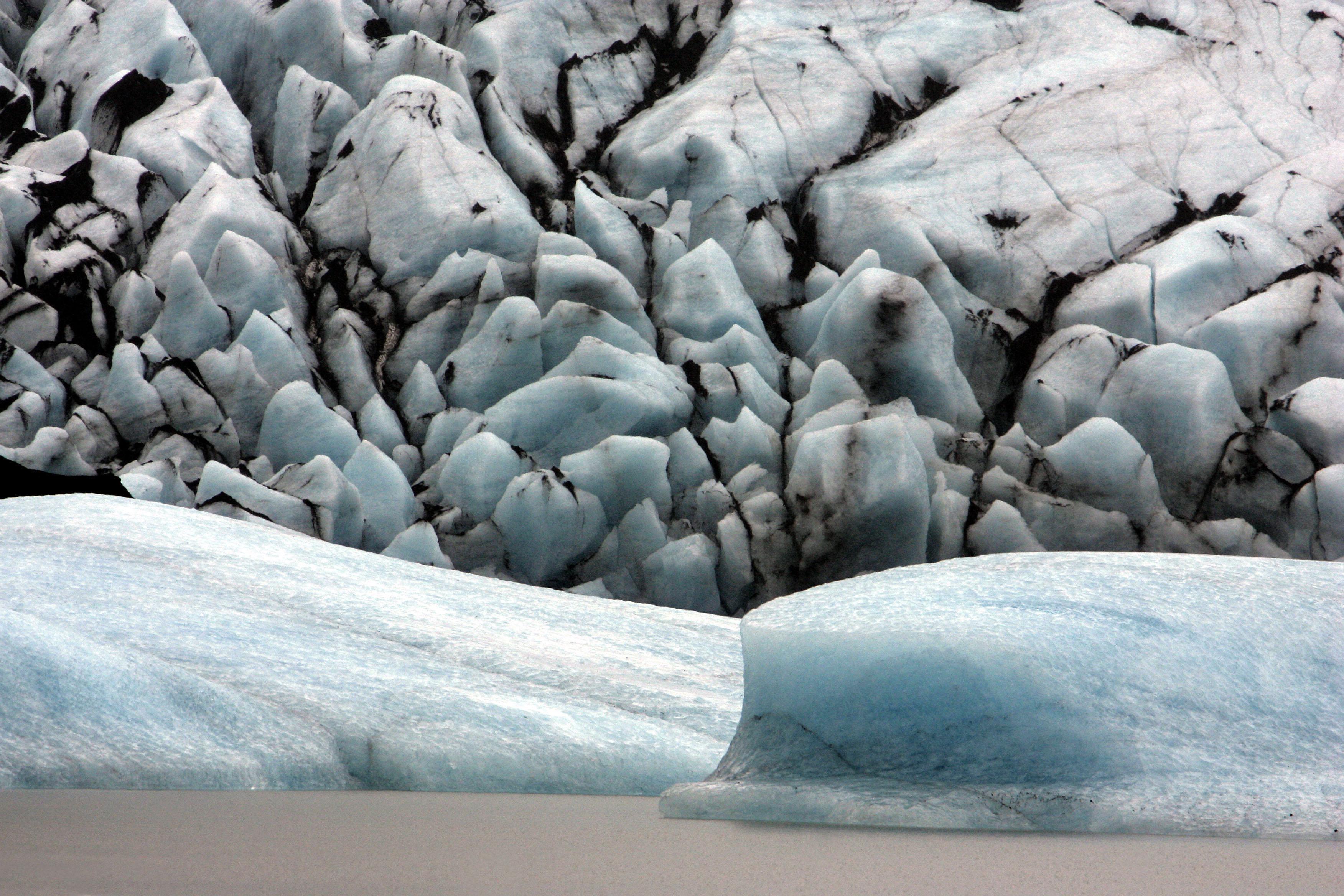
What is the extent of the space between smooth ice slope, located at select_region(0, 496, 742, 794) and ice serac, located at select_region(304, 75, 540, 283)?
7.02m

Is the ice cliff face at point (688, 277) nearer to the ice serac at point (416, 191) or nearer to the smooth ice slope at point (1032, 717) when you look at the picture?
the ice serac at point (416, 191)

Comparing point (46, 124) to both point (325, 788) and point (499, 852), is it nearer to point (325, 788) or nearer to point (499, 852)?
point (325, 788)

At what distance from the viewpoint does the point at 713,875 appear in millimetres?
1962

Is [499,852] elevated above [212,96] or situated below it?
above

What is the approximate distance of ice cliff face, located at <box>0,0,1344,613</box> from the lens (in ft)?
35.1

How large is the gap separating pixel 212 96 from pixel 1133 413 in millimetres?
10582

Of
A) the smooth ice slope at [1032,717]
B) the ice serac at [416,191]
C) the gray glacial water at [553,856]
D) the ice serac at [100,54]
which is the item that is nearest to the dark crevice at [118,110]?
the ice serac at [100,54]

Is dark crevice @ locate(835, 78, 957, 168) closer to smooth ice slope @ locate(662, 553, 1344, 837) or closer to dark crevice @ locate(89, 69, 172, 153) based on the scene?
dark crevice @ locate(89, 69, 172, 153)

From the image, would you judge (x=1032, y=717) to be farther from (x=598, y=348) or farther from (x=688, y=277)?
(x=688, y=277)

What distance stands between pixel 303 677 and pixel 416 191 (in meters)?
9.61

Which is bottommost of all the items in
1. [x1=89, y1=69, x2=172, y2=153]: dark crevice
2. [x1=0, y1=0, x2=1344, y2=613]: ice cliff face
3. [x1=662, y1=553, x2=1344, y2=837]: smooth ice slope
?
[x1=0, y1=0, x2=1344, y2=613]: ice cliff face

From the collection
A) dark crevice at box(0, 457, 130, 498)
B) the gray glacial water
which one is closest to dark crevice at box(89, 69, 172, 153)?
dark crevice at box(0, 457, 130, 498)

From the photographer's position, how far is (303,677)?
166 inches

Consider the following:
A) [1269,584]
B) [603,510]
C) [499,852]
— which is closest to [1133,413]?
[603,510]
